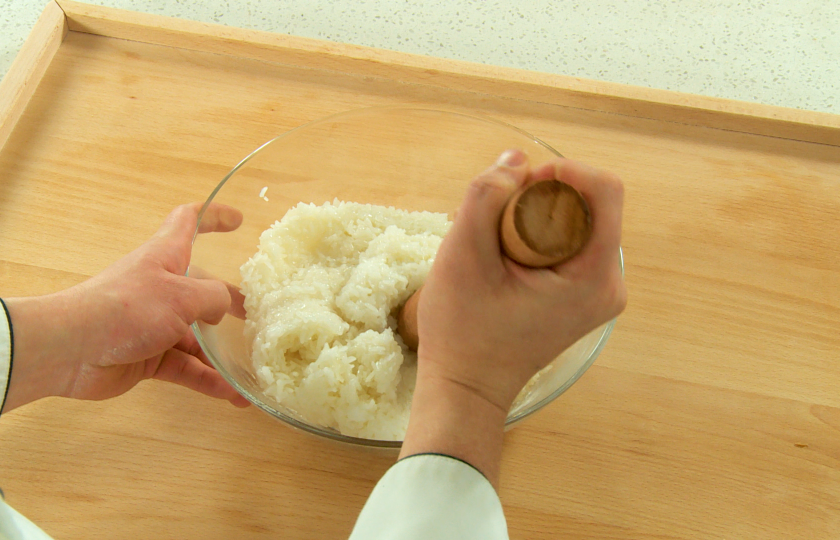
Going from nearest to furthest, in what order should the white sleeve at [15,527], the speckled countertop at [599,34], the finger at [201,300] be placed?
the white sleeve at [15,527], the finger at [201,300], the speckled countertop at [599,34]

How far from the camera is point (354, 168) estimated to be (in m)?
0.84

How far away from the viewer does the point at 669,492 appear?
2.20 feet

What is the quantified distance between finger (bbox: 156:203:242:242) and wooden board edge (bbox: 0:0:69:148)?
1.14 ft

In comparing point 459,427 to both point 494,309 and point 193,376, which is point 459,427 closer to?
point 494,309

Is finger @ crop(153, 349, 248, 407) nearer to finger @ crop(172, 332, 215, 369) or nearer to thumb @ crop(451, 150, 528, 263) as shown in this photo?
finger @ crop(172, 332, 215, 369)

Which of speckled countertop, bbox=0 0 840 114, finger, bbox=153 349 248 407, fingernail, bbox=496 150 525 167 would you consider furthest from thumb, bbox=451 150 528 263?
speckled countertop, bbox=0 0 840 114

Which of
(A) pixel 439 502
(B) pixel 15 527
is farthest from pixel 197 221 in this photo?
(A) pixel 439 502

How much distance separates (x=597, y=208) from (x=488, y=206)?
8 centimetres

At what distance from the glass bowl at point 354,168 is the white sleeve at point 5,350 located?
7.0 inches

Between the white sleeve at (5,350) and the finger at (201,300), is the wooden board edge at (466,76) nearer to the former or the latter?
the finger at (201,300)

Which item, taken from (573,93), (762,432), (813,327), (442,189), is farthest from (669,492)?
(573,93)

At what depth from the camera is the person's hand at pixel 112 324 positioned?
616mm

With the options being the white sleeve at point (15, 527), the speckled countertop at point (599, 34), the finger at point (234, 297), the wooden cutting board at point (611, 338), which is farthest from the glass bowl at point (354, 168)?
the speckled countertop at point (599, 34)

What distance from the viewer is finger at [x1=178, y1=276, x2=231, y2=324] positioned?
656 mm
